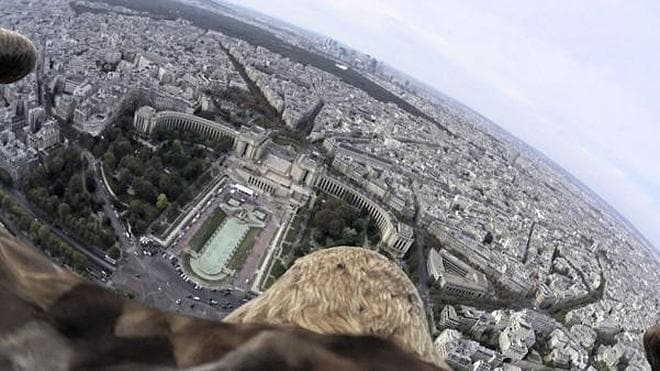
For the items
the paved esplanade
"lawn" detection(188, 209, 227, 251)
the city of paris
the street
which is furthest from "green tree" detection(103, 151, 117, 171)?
the street

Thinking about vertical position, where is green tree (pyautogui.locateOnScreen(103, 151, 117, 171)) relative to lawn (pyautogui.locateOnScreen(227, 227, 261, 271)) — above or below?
below

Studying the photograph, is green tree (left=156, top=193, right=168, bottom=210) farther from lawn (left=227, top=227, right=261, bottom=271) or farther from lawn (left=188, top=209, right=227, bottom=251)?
lawn (left=227, top=227, right=261, bottom=271)

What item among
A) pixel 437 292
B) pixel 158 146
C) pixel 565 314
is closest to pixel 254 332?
pixel 437 292

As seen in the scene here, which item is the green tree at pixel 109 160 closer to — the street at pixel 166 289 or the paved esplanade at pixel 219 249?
the paved esplanade at pixel 219 249

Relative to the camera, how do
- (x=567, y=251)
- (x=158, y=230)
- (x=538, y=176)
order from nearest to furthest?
1. (x=158, y=230)
2. (x=567, y=251)
3. (x=538, y=176)

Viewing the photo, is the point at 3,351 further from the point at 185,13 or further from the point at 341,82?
the point at 185,13

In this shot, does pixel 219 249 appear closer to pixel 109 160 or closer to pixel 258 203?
pixel 258 203
